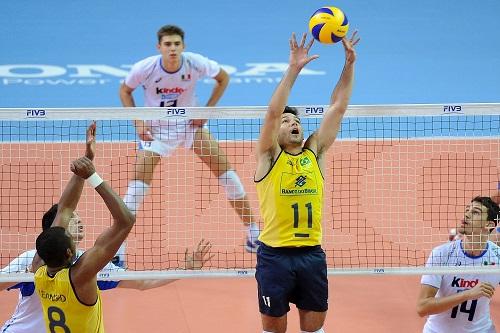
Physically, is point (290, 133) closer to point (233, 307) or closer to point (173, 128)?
point (173, 128)

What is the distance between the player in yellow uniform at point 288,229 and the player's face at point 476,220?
157 cm

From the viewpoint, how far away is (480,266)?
333 inches

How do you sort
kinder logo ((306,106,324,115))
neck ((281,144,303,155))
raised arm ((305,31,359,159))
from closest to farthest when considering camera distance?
neck ((281,144,303,155))
raised arm ((305,31,359,159))
kinder logo ((306,106,324,115))

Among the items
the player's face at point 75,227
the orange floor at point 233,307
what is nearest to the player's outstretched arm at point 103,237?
the player's face at point 75,227

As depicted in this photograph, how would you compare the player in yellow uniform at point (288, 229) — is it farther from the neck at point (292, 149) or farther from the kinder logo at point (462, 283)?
the kinder logo at point (462, 283)

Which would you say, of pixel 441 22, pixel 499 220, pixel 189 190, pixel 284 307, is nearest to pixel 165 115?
pixel 284 307

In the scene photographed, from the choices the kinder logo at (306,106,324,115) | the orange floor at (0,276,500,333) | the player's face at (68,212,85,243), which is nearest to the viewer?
the player's face at (68,212,85,243)

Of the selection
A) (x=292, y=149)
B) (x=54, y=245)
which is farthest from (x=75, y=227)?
(x=292, y=149)

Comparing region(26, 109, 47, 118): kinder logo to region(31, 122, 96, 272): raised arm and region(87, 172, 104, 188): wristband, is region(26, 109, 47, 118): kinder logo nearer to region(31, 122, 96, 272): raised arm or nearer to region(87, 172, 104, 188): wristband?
region(31, 122, 96, 272): raised arm

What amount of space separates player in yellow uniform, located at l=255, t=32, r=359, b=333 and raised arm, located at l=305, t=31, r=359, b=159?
22 centimetres

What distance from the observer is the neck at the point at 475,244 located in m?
8.48

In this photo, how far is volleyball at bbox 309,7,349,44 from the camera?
7.89 metres

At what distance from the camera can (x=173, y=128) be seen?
10.2m

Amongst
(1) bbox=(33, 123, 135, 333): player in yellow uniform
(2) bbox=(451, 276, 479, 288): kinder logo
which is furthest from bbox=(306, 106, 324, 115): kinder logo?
(1) bbox=(33, 123, 135, 333): player in yellow uniform
